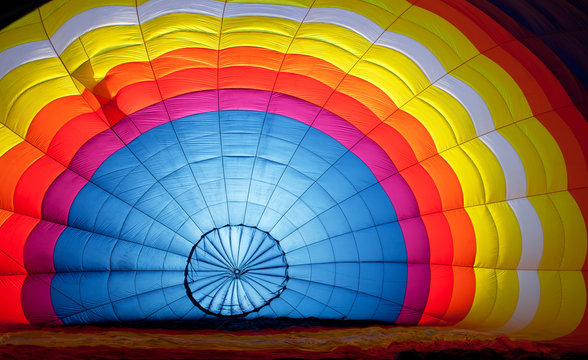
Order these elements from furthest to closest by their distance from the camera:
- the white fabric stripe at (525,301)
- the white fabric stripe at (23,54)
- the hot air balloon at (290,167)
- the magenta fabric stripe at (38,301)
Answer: the white fabric stripe at (525,301) < the magenta fabric stripe at (38,301) < the hot air balloon at (290,167) < the white fabric stripe at (23,54)

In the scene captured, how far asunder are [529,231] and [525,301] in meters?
0.72

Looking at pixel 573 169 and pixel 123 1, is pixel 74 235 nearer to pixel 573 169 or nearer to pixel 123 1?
pixel 123 1

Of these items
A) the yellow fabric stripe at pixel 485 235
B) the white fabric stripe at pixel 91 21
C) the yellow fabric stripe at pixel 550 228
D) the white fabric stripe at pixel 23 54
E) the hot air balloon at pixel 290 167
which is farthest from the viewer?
the yellow fabric stripe at pixel 485 235

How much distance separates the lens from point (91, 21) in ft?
11.7

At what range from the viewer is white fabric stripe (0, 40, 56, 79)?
3.64 meters

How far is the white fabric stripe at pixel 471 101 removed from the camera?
424 centimetres

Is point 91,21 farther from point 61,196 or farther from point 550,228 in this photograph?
point 550,228

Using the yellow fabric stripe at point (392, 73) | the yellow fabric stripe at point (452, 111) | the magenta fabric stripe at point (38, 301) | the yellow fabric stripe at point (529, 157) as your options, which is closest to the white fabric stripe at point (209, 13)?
the yellow fabric stripe at point (392, 73)

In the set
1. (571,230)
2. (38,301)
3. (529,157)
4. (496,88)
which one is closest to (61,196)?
(38,301)

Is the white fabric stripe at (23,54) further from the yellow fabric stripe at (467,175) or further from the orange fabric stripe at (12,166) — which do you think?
the yellow fabric stripe at (467,175)

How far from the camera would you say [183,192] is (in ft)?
16.6

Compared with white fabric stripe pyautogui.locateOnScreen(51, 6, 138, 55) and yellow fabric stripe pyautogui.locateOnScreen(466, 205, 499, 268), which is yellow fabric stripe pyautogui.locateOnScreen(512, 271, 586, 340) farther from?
white fabric stripe pyautogui.locateOnScreen(51, 6, 138, 55)

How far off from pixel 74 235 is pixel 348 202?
2808 mm

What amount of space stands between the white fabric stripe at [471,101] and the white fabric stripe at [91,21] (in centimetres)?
263
